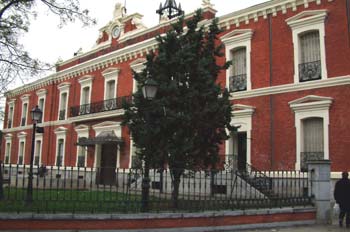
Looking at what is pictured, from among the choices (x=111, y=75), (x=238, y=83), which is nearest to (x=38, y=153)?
(x=111, y=75)

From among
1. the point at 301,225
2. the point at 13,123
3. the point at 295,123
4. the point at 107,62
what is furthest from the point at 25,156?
the point at 301,225

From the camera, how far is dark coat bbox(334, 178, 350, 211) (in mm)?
11297

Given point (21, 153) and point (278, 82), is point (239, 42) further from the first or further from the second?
point (21, 153)

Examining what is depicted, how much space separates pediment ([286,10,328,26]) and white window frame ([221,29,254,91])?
1.98m

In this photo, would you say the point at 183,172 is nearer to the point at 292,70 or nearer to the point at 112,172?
the point at 112,172

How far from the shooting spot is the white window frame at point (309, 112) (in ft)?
51.3

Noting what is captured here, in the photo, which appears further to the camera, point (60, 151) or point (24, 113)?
point (24, 113)

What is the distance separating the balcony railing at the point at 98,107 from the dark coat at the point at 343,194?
14.0m

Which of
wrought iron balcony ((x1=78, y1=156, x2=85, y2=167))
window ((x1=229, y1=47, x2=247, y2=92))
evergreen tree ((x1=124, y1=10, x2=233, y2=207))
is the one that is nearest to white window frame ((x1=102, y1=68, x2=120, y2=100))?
wrought iron balcony ((x1=78, y1=156, x2=85, y2=167))

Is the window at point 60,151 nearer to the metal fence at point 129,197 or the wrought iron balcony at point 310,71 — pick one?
the metal fence at point 129,197

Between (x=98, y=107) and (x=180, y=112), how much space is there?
15237 mm

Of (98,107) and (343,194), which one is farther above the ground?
(98,107)

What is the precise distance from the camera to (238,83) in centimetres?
1883

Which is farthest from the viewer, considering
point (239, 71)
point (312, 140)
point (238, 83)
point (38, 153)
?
point (38, 153)
